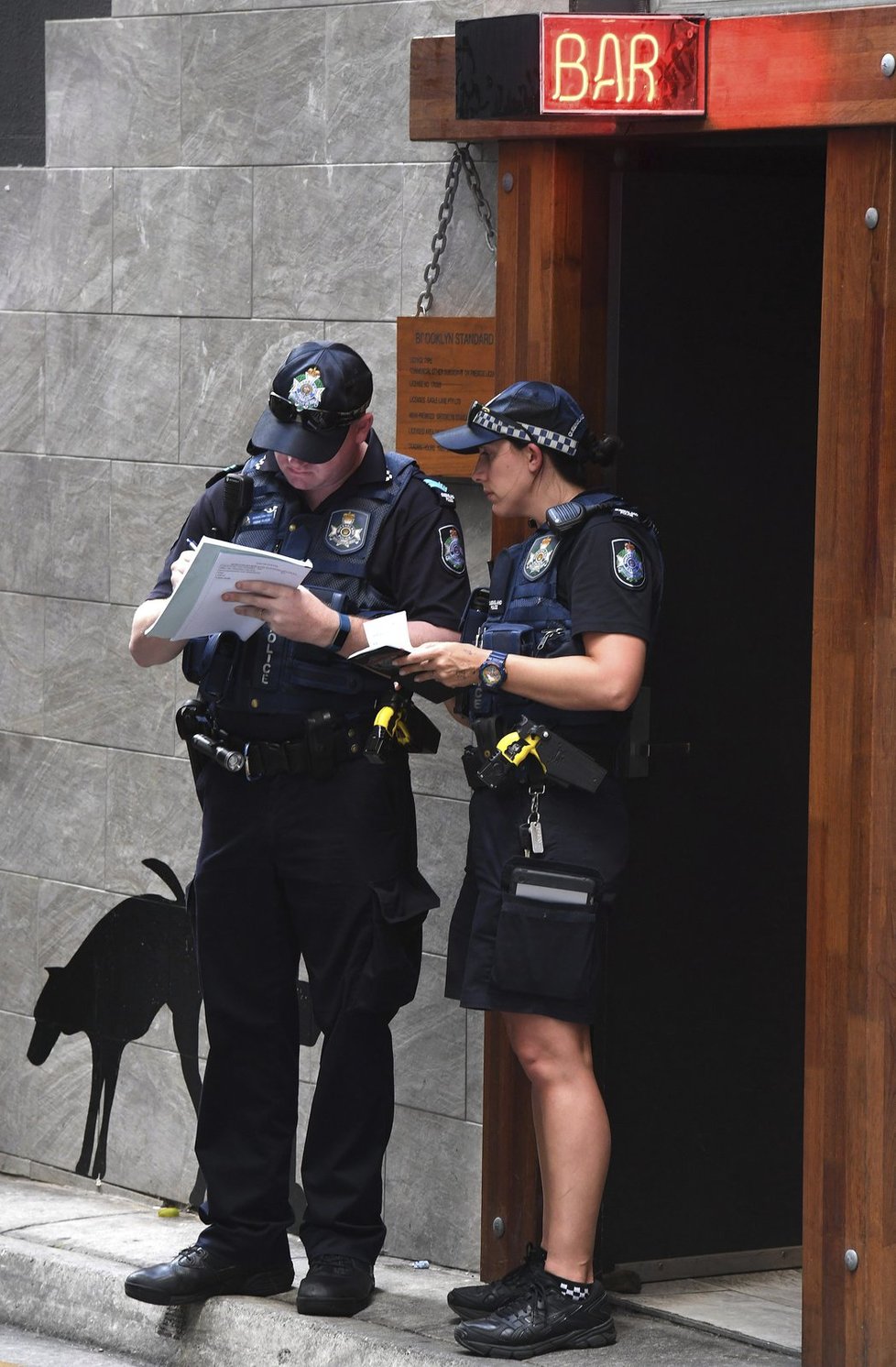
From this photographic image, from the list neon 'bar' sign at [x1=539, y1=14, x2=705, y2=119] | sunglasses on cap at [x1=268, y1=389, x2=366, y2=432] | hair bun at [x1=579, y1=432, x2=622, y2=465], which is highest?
neon 'bar' sign at [x1=539, y1=14, x2=705, y2=119]

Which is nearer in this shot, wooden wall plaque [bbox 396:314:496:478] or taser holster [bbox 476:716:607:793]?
taser holster [bbox 476:716:607:793]

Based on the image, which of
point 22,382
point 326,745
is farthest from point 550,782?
point 22,382

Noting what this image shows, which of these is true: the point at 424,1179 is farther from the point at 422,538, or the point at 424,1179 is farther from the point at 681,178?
the point at 681,178

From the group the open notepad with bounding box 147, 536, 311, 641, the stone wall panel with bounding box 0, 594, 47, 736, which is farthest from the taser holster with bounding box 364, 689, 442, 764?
the stone wall panel with bounding box 0, 594, 47, 736

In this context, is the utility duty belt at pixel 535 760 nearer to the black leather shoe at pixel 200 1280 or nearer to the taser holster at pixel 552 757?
the taser holster at pixel 552 757

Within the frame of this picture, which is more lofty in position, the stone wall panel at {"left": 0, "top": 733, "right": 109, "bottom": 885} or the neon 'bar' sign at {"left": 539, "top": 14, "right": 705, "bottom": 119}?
the neon 'bar' sign at {"left": 539, "top": 14, "right": 705, "bottom": 119}

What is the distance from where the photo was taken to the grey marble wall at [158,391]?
566cm

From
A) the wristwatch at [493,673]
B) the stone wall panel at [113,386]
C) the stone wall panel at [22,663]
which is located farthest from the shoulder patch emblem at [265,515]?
the stone wall panel at [22,663]

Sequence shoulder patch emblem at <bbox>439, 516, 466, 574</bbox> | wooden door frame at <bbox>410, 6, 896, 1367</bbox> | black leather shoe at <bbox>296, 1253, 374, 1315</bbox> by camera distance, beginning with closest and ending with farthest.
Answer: wooden door frame at <bbox>410, 6, 896, 1367</bbox> < shoulder patch emblem at <bbox>439, 516, 466, 574</bbox> < black leather shoe at <bbox>296, 1253, 374, 1315</bbox>

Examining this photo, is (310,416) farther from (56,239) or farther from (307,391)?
(56,239)

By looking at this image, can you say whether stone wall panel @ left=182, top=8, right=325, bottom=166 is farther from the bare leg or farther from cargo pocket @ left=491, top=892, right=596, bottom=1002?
the bare leg

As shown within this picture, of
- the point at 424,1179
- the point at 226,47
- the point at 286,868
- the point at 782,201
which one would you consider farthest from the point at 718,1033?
the point at 226,47

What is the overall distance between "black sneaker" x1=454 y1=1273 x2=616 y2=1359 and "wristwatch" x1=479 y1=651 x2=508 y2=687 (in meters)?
1.29

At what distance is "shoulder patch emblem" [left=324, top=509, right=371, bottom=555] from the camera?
501 cm
